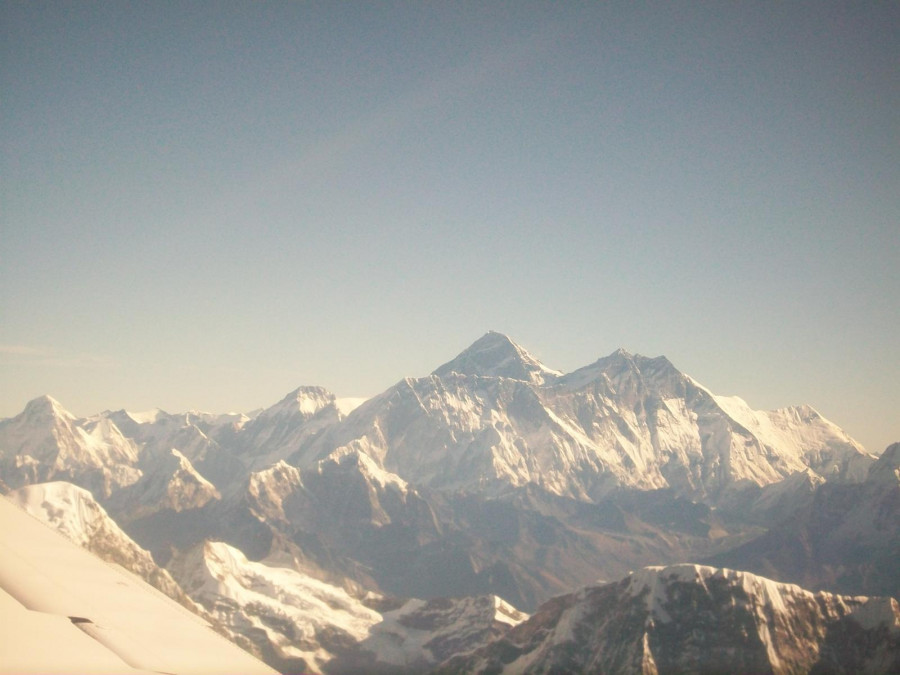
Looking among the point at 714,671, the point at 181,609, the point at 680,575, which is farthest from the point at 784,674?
the point at 181,609

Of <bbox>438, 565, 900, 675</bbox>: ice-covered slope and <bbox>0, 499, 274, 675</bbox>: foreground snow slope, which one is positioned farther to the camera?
<bbox>438, 565, 900, 675</bbox>: ice-covered slope

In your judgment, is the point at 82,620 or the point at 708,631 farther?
the point at 708,631

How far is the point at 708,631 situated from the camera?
6496 inches

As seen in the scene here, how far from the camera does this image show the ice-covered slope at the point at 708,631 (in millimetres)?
159000

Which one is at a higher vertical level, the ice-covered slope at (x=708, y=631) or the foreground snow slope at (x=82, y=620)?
the foreground snow slope at (x=82, y=620)

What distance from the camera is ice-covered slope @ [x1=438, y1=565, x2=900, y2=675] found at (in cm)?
15900

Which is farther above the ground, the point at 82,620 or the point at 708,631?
the point at 82,620

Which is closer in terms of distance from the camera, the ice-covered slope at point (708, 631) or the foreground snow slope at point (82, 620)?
the foreground snow slope at point (82, 620)

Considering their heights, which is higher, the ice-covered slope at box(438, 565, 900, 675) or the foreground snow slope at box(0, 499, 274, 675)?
the foreground snow slope at box(0, 499, 274, 675)

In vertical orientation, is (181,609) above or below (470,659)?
above

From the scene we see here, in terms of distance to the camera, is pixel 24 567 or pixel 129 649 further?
pixel 24 567

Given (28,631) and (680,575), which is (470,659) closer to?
(680,575)

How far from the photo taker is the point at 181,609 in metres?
30.4

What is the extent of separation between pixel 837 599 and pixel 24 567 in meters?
194
